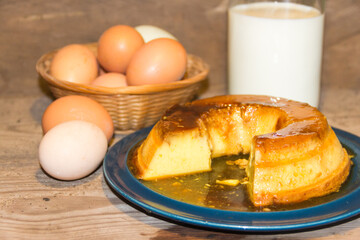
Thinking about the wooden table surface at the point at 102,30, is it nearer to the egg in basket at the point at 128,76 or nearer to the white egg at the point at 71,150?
the egg in basket at the point at 128,76

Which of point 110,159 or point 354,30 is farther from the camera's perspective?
point 354,30

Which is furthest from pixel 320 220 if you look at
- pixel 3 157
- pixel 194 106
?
pixel 3 157

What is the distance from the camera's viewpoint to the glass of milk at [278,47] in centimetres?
122

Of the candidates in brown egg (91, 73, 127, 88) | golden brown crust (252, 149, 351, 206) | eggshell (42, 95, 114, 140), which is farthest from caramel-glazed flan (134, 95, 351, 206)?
brown egg (91, 73, 127, 88)

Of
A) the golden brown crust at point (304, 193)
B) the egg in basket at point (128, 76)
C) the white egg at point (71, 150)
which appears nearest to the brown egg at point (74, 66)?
the egg in basket at point (128, 76)

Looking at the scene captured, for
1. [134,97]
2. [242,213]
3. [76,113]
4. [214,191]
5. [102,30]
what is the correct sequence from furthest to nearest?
[102,30]
[134,97]
[76,113]
[214,191]
[242,213]

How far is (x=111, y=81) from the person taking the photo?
4.00ft

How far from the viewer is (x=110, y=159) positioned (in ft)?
3.14

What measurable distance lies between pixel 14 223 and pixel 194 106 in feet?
1.51

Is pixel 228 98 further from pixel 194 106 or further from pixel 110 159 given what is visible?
pixel 110 159

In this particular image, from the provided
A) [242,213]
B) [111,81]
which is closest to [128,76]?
[111,81]

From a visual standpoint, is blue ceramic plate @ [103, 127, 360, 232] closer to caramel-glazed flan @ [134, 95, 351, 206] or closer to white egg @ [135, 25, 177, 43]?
caramel-glazed flan @ [134, 95, 351, 206]

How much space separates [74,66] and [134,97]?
0.21 metres

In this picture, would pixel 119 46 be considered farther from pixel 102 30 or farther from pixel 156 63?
pixel 102 30
